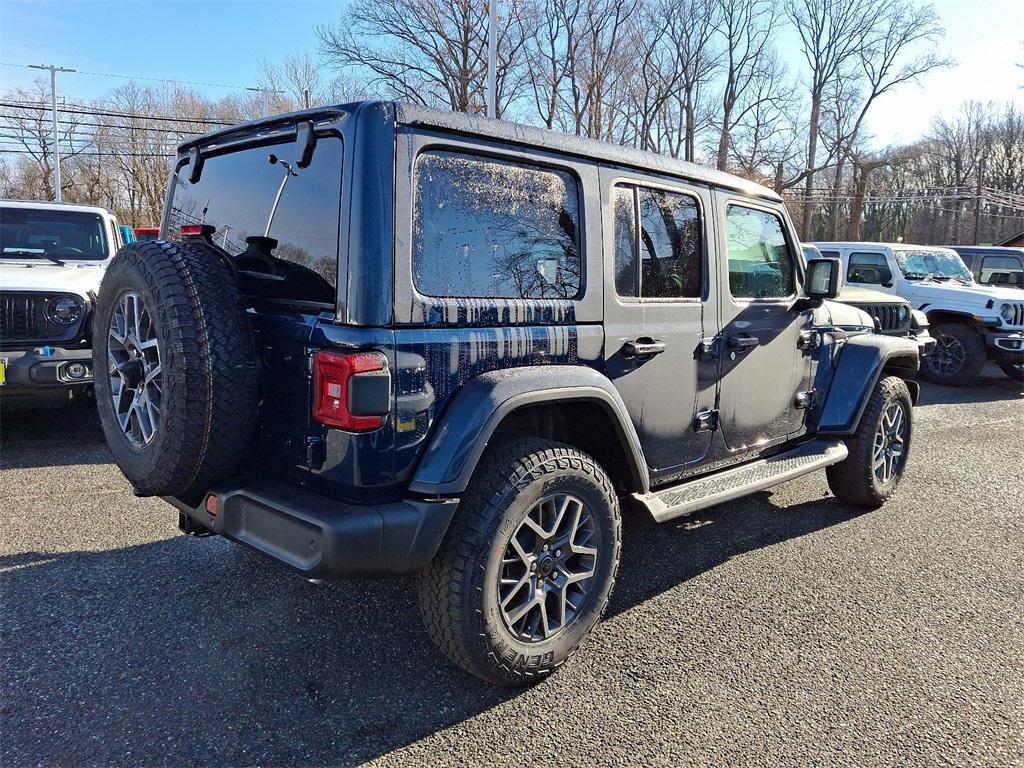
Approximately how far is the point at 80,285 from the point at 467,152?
14.7 ft

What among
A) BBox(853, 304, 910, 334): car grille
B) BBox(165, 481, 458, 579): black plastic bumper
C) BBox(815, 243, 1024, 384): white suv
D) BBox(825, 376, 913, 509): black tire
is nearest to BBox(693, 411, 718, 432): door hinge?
BBox(825, 376, 913, 509): black tire

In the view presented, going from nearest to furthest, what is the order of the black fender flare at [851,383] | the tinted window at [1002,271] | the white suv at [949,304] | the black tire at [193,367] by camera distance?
the black tire at [193,367] → the black fender flare at [851,383] → the white suv at [949,304] → the tinted window at [1002,271]

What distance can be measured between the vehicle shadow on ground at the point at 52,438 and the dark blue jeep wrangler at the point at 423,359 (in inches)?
116

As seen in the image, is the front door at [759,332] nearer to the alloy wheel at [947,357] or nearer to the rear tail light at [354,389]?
the rear tail light at [354,389]

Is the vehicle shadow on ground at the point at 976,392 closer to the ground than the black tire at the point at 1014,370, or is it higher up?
closer to the ground

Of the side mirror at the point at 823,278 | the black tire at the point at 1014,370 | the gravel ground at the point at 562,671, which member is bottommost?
the gravel ground at the point at 562,671

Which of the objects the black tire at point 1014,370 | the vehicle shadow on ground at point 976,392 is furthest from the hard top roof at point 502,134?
the black tire at point 1014,370

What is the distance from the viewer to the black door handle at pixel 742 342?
11.7 ft

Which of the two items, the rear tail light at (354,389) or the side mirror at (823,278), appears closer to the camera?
the rear tail light at (354,389)

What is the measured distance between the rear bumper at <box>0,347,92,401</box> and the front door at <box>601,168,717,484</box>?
170 inches

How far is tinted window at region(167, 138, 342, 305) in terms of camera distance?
238cm

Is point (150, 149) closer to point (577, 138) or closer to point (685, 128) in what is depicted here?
point (685, 128)

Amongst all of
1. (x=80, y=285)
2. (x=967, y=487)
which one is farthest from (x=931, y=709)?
(x=80, y=285)

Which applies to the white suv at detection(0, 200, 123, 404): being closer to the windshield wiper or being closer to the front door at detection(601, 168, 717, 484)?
the windshield wiper
